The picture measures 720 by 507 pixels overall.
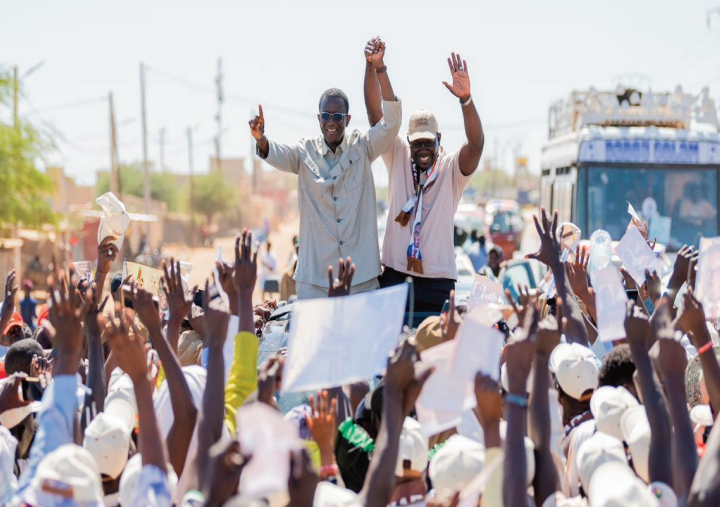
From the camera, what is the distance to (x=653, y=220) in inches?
475

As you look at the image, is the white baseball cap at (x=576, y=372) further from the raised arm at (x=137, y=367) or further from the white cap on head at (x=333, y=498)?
the raised arm at (x=137, y=367)

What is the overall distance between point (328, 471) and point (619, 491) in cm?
95

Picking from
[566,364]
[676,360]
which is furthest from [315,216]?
[676,360]

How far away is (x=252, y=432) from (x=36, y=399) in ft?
8.17

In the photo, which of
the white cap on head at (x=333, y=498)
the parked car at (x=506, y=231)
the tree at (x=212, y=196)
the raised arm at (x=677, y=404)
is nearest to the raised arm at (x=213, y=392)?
the white cap on head at (x=333, y=498)

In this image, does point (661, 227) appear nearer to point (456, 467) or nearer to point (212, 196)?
point (456, 467)

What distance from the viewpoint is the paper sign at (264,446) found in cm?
270

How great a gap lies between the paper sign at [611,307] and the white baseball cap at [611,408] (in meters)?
0.23

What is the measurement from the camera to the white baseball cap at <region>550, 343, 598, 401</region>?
4250mm

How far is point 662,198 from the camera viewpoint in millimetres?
12391

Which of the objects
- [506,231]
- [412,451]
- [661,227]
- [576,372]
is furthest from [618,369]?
[506,231]

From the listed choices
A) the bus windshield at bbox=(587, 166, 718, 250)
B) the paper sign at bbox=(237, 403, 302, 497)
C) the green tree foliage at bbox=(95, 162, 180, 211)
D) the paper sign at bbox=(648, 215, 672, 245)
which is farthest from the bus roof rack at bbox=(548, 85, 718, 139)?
the green tree foliage at bbox=(95, 162, 180, 211)

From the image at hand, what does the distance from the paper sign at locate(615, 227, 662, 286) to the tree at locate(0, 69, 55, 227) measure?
24.2m

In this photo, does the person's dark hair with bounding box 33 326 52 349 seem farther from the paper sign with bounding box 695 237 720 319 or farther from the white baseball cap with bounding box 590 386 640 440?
the paper sign with bounding box 695 237 720 319
